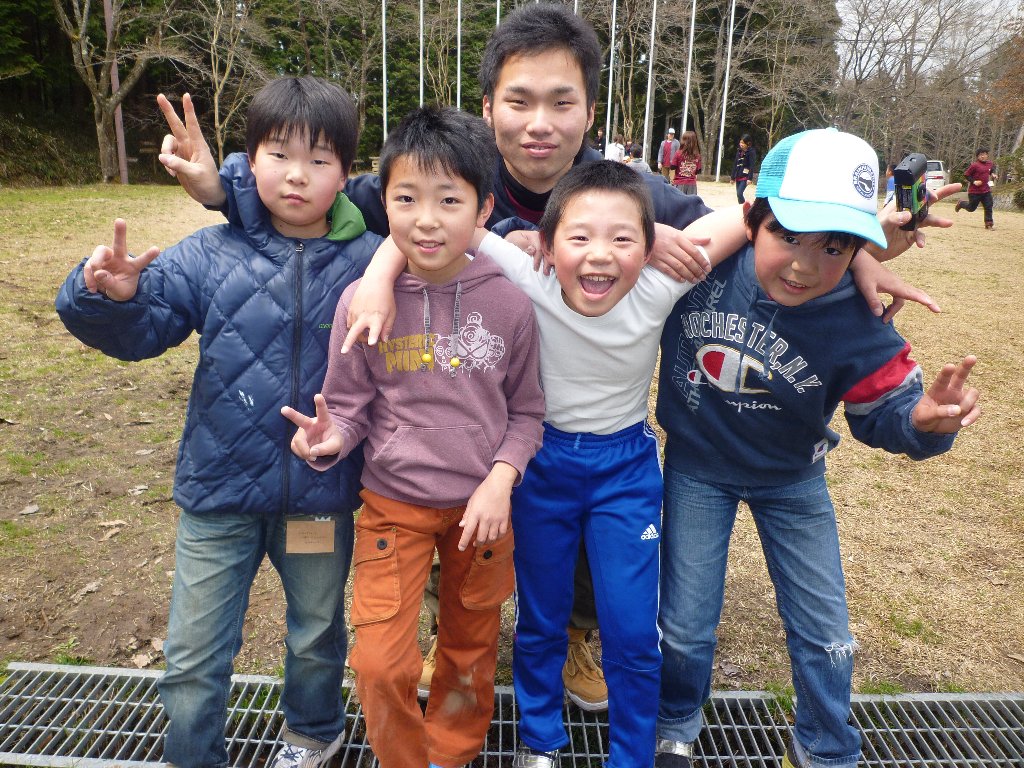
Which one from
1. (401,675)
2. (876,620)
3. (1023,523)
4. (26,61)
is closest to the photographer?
(401,675)

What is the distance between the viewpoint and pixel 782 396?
2.23m

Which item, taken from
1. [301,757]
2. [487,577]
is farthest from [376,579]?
[301,757]

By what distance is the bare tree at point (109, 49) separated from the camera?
18.9 metres

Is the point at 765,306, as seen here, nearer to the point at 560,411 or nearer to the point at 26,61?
the point at 560,411

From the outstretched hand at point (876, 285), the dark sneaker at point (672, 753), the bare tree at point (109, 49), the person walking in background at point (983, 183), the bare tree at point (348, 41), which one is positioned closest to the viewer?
the outstretched hand at point (876, 285)

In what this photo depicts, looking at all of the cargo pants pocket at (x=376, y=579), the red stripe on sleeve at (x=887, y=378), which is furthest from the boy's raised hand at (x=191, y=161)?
the red stripe on sleeve at (x=887, y=378)

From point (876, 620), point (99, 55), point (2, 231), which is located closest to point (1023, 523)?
point (876, 620)

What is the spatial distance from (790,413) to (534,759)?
1.29 meters

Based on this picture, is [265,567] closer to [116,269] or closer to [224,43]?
[116,269]

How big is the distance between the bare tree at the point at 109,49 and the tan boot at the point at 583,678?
66.7 feet

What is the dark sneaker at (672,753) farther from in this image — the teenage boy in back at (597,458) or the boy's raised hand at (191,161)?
the boy's raised hand at (191,161)

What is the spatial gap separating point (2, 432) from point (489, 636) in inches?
138

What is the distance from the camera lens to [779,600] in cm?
236

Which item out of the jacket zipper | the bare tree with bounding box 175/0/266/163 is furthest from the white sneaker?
the bare tree with bounding box 175/0/266/163
